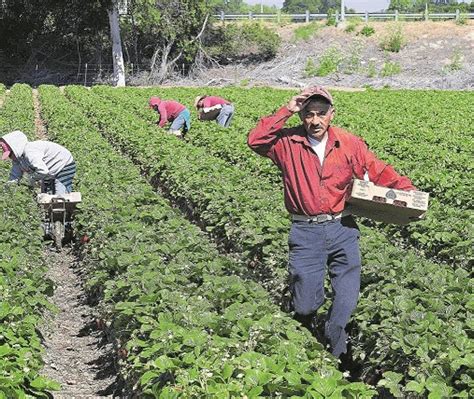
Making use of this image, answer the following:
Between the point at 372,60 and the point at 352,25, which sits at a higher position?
the point at 352,25

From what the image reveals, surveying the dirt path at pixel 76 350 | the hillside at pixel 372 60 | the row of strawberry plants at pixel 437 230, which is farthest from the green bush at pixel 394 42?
the dirt path at pixel 76 350

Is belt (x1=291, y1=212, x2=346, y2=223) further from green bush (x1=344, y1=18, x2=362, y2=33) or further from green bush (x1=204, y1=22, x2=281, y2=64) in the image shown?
green bush (x1=344, y1=18, x2=362, y2=33)

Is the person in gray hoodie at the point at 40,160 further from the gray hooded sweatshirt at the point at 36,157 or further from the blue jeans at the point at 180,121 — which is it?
the blue jeans at the point at 180,121

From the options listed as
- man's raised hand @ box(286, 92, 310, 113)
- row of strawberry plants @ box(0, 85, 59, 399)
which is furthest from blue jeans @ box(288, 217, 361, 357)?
row of strawberry plants @ box(0, 85, 59, 399)

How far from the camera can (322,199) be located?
5316 millimetres

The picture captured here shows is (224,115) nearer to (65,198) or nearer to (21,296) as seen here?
(65,198)

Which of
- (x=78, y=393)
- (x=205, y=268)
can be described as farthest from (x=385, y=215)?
(x=78, y=393)

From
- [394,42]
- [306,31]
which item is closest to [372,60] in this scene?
[394,42]

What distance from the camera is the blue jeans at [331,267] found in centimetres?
537

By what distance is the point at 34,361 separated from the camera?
4.52m

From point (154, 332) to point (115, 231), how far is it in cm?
315

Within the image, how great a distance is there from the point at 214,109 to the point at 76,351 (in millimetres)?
10356

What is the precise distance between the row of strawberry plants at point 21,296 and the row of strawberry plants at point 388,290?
194 cm

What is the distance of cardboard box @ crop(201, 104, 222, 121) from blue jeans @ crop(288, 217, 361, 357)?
10912mm
